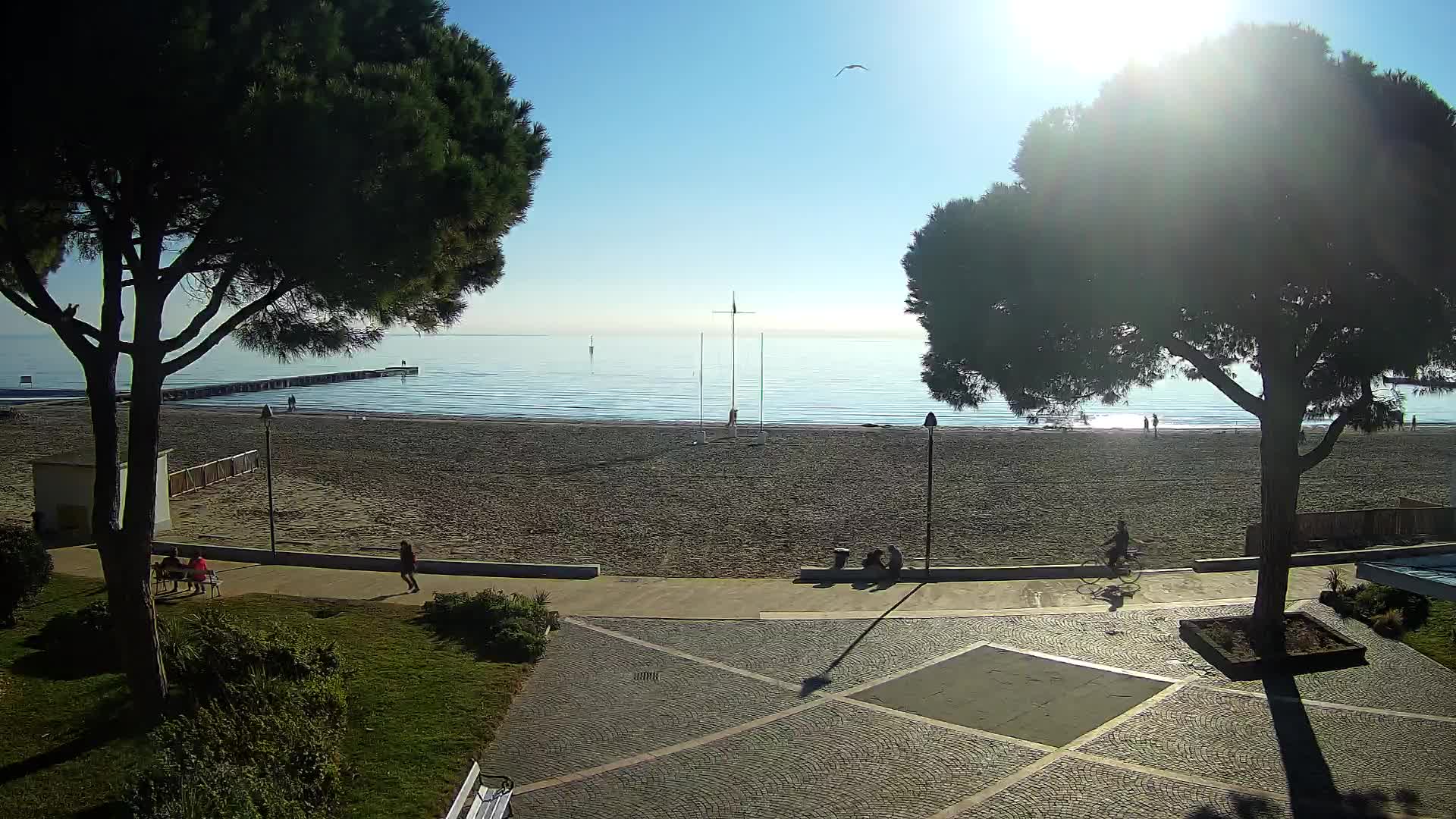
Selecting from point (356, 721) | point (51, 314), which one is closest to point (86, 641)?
point (356, 721)

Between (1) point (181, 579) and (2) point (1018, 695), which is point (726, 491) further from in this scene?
(2) point (1018, 695)

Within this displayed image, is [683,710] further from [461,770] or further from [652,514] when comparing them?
[652,514]

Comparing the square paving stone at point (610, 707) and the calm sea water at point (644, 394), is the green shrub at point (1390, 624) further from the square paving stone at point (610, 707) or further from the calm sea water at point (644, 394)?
the calm sea water at point (644, 394)

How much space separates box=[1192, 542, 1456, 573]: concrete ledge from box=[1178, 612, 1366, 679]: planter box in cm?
465

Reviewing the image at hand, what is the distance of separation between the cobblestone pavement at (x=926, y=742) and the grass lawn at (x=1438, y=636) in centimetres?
26

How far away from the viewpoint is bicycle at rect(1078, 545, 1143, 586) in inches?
655

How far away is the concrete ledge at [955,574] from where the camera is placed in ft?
54.7

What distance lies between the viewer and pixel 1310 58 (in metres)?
10.5

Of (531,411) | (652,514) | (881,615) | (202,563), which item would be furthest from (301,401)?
(881,615)

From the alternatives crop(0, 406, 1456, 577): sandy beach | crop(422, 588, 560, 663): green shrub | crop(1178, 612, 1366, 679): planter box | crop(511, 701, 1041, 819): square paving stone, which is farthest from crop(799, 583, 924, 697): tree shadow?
crop(0, 406, 1456, 577): sandy beach

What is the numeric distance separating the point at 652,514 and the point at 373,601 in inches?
441

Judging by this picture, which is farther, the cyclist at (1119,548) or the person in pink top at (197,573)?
the cyclist at (1119,548)

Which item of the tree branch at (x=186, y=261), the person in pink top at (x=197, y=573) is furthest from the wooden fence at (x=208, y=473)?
the tree branch at (x=186, y=261)

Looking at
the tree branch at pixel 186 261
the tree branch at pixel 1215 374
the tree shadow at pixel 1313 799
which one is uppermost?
the tree branch at pixel 186 261
